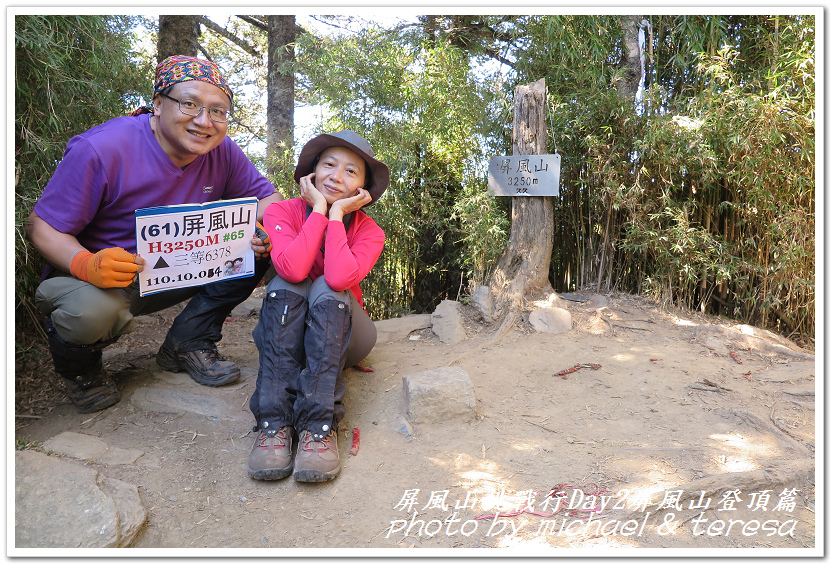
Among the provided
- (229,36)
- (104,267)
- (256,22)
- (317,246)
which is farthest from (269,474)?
(229,36)

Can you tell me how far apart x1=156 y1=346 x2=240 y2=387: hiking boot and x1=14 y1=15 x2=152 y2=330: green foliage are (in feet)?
2.59

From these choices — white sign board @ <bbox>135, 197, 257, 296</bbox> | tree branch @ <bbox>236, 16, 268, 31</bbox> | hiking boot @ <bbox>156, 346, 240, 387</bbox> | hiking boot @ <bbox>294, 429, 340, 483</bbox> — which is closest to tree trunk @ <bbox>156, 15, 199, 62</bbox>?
tree branch @ <bbox>236, 16, 268, 31</bbox>

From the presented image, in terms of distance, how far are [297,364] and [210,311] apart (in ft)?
3.03

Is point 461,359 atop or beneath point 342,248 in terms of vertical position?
beneath

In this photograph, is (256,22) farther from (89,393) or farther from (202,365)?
(89,393)

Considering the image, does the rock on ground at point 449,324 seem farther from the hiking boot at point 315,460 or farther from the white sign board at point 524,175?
the hiking boot at point 315,460

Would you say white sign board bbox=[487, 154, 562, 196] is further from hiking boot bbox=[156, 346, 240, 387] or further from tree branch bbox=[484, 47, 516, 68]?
hiking boot bbox=[156, 346, 240, 387]

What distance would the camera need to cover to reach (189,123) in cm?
248

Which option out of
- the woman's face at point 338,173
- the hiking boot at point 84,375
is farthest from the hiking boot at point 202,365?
the woman's face at point 338,173

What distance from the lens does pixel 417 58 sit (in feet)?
15.3

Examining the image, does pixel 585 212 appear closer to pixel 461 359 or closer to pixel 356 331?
pixel 461 359

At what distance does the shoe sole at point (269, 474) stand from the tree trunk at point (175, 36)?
14.0 ft

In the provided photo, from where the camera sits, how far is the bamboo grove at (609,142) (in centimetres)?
336

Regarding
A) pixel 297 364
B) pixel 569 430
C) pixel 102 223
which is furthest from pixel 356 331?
pixel 102 223
